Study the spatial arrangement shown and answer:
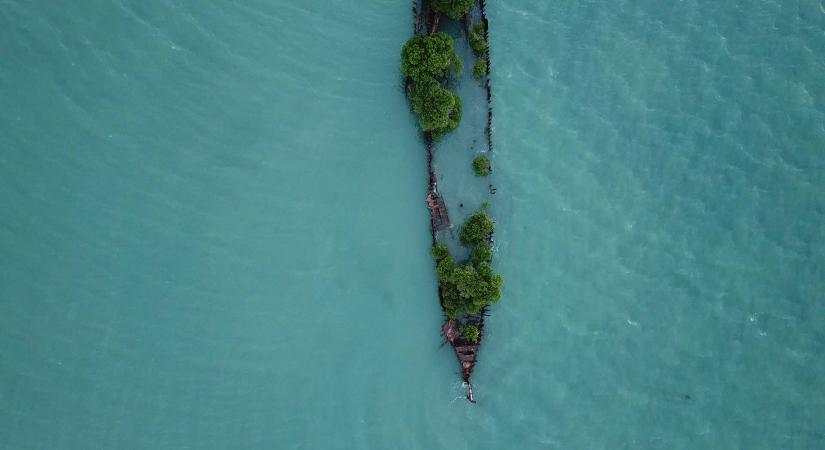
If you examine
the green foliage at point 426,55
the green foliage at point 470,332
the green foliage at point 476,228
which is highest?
the green foliage at point 426,55

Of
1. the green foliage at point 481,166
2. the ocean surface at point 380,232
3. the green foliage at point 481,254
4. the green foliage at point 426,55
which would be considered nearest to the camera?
the green foliage at point 426,55

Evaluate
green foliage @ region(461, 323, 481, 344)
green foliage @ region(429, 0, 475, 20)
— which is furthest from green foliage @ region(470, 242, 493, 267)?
green foliage @ region(429, 0, 475, 20)

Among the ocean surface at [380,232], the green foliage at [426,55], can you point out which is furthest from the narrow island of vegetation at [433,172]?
the ocean surface at [380,232]

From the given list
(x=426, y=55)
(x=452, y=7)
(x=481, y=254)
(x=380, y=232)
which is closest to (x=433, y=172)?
(x=380, y=232)

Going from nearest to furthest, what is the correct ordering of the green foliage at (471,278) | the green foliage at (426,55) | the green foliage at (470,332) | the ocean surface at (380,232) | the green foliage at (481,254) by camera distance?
the green foliage at (471,278) → the green foliage at (426,55) → the green foliage at (470,332) → the green foliage at (481,254) → the ocean surface at (380,232)

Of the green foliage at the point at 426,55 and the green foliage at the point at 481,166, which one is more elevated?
the green foliage at the point at 426,55

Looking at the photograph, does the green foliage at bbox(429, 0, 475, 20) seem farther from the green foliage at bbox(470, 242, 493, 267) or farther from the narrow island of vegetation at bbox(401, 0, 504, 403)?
the green foliage at bbox(470, 242, 493, 267)

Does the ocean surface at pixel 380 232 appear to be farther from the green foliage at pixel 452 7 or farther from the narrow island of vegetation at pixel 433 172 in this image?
the green foliage at pixel 452 7

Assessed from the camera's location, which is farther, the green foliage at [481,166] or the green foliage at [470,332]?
the green foliage at [481,166]
